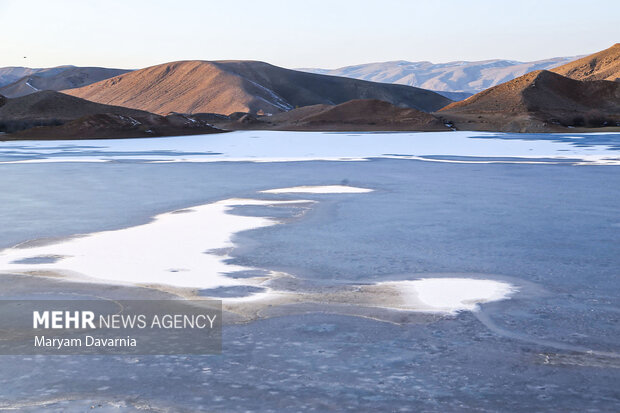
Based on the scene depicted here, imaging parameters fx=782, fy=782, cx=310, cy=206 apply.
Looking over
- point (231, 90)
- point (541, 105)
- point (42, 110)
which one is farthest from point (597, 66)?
point (42, 110)

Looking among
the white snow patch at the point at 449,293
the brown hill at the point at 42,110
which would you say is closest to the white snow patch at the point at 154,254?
the white snow patch at the point at 449,293

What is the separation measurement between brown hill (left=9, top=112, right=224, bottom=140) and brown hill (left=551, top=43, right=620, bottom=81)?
71.6 metres

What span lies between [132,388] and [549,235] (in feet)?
21.5

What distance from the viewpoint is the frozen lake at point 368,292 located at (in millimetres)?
4246

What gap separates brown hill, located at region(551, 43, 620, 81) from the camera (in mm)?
107312

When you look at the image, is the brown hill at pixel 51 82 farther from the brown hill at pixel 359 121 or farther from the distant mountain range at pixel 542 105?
the distant mountain range at pixel 542 105

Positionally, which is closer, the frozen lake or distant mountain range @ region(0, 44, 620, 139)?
the frozen lake

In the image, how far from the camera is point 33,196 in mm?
14141

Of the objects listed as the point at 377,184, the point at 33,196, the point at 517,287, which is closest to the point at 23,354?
the point at 517,287

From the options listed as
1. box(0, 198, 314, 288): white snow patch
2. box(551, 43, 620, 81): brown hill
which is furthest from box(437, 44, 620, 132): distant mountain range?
box(0, 198, 314, 288): white snow patch

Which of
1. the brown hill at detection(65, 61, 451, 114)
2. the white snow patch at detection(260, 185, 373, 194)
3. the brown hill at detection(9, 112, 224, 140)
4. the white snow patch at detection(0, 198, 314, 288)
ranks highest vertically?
the brown hill at detection(65, 61, 451, 114)

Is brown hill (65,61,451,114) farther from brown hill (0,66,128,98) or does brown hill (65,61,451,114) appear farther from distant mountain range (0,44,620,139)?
brown hill (0,66,128,98)

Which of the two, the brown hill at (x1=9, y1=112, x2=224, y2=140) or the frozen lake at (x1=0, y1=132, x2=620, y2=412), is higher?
the brown hill at (x1=9, y1=112, x2=224, y2=140)

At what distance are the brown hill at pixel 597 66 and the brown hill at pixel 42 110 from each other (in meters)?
66.6
